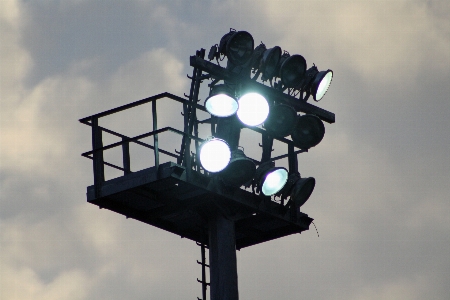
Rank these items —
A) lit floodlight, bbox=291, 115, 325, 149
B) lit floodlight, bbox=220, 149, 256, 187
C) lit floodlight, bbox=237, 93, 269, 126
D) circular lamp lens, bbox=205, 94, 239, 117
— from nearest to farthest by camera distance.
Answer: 1. circular lamp lens, bbox=205, 94, 239, 117
2. lit floodlight, bbox=220, 149, 256, 187
3. lit floodlight, bbox=237, 93, 269, 126
4. lit floodlight, bbox=291, 115, 325, 149

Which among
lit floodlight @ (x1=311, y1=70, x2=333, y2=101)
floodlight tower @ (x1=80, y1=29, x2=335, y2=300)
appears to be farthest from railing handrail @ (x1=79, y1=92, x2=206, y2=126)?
lit floodlight @ (x1=311, y1=70, x2=333, y2=101)

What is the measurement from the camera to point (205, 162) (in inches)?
767

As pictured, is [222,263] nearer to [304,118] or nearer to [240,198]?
[240,198]

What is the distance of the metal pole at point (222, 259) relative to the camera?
2027 centimetres

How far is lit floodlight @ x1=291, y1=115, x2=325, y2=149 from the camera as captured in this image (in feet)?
68.2

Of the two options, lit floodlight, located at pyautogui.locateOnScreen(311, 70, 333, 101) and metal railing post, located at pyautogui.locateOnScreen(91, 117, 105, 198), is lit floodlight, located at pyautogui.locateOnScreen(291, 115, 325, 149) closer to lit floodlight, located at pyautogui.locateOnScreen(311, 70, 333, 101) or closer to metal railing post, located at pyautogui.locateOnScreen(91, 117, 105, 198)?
lit floodlight, located at pyautogui.locateOnScreen(311, 70, 333, 101)

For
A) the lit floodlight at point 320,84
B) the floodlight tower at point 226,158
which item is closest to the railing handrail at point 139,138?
the floodlight tower at point 226,158

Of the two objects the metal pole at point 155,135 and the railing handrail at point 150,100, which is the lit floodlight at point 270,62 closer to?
the railing handrail at point 150,100

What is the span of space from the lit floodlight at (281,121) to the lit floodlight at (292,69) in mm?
527

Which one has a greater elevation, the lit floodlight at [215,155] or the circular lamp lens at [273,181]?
the circular lamp lens at [273,181]

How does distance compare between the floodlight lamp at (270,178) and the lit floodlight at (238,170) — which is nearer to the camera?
the lit floodlight at (238,170)

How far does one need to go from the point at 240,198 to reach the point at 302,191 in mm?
982

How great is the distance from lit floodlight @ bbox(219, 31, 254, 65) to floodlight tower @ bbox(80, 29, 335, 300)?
0.02 metres

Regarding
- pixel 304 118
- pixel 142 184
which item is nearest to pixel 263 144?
pixel 304 118
